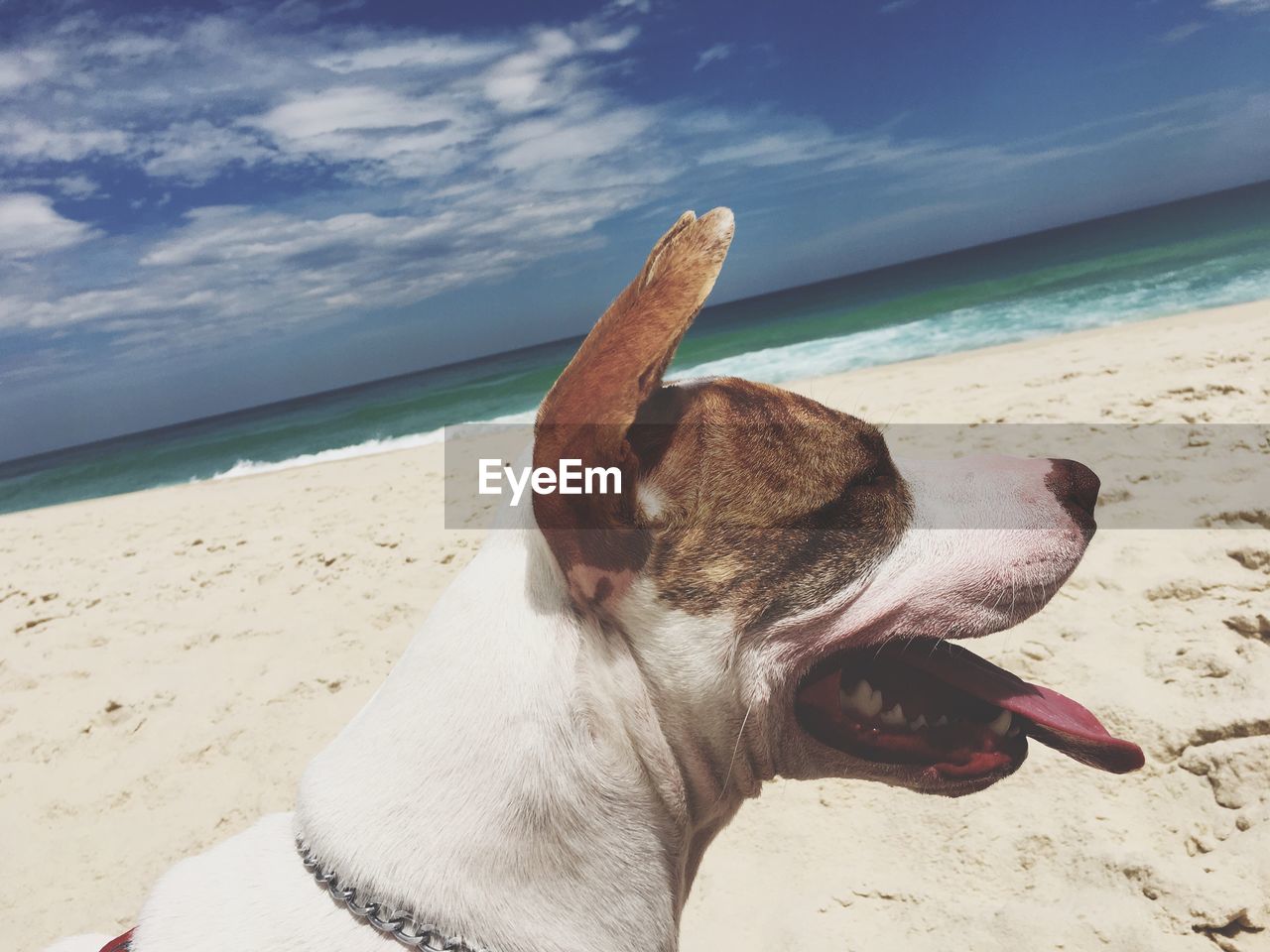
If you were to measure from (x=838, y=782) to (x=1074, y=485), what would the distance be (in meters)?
1.79

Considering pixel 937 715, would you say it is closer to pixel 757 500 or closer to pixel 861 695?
pixel 861 695

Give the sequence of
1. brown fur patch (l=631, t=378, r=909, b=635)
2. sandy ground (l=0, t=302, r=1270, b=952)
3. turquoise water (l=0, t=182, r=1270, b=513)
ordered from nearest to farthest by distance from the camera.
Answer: brown fur patch (l=631, t=378, r=909, b=635), sandy ground (l=0, t=302, r=1270, b=952), turquoise water (l=0, t=182, r=1270, b=513)

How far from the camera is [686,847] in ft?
5.50

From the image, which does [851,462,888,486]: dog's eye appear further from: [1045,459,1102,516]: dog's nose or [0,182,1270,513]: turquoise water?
[0,182,1270,513]: turquoise water

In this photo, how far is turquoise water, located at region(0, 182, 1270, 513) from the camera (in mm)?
16453

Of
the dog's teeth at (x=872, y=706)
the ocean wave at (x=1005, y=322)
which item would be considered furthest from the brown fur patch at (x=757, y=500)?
the ocean wave at (x=1005, y=322)

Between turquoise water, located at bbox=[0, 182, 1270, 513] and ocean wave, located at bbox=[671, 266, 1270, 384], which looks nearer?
ocean wave, located at bbox=[671, 266, 1270, 384]

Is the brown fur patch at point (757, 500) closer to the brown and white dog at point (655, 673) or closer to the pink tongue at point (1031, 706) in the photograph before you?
the brown and white dog at point (655, 673)

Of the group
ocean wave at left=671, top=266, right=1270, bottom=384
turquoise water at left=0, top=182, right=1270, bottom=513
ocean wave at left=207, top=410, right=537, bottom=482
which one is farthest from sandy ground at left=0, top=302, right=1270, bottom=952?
ocean wave at left=207, top=410, right=537, bottom=482

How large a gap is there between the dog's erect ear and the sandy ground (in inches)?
70.3

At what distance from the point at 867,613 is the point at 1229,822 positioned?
5.81 feet

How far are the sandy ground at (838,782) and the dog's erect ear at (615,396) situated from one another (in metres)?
1.79

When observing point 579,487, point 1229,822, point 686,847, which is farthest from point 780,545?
point 1229,822

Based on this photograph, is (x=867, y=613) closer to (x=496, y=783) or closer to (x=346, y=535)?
(x=496, y=783)
